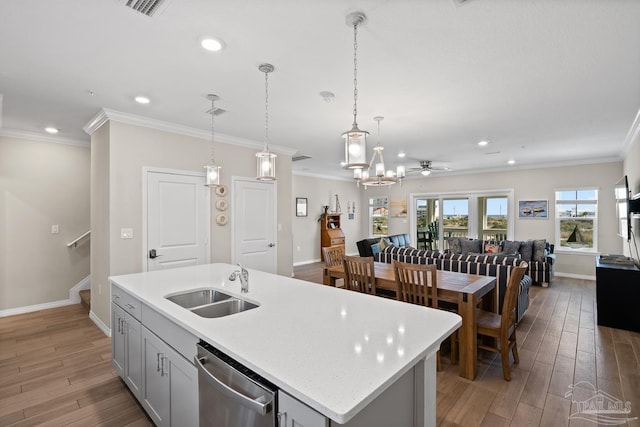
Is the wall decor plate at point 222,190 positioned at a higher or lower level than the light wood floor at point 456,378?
higher

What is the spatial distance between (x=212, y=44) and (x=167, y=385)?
7.34 feet

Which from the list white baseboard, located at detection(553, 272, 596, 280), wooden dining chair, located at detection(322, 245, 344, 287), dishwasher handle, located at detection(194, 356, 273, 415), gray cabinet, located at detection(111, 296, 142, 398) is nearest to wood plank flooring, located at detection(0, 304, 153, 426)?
gray cabinet, located at detection(111, 296, 142, 398)

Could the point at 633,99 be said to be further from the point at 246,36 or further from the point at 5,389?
the point at 5,389

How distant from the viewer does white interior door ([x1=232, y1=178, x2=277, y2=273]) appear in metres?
4.75

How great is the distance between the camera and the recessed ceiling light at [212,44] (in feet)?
6.84

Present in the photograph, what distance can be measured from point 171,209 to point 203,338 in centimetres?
302

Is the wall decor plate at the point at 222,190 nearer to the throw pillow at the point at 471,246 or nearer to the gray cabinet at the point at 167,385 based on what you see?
the gray cabinet at the point at 167,385

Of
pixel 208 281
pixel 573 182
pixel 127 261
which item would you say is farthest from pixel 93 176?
pixel 573 182

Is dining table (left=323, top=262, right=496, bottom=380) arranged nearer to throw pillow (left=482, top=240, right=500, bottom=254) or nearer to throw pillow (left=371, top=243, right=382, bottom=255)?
throw pillow (left=371, top=243, right=382, bottom=255)

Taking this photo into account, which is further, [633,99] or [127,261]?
[127,261]

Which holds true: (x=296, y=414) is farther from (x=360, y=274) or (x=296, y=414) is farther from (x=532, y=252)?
(x=532, y=252)

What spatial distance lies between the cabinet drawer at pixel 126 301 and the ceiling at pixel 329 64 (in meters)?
1.84

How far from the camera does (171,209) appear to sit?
13.2ft

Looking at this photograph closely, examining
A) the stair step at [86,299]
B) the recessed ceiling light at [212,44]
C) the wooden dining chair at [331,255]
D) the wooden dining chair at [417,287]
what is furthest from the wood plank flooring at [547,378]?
the stair step at [86,299]
